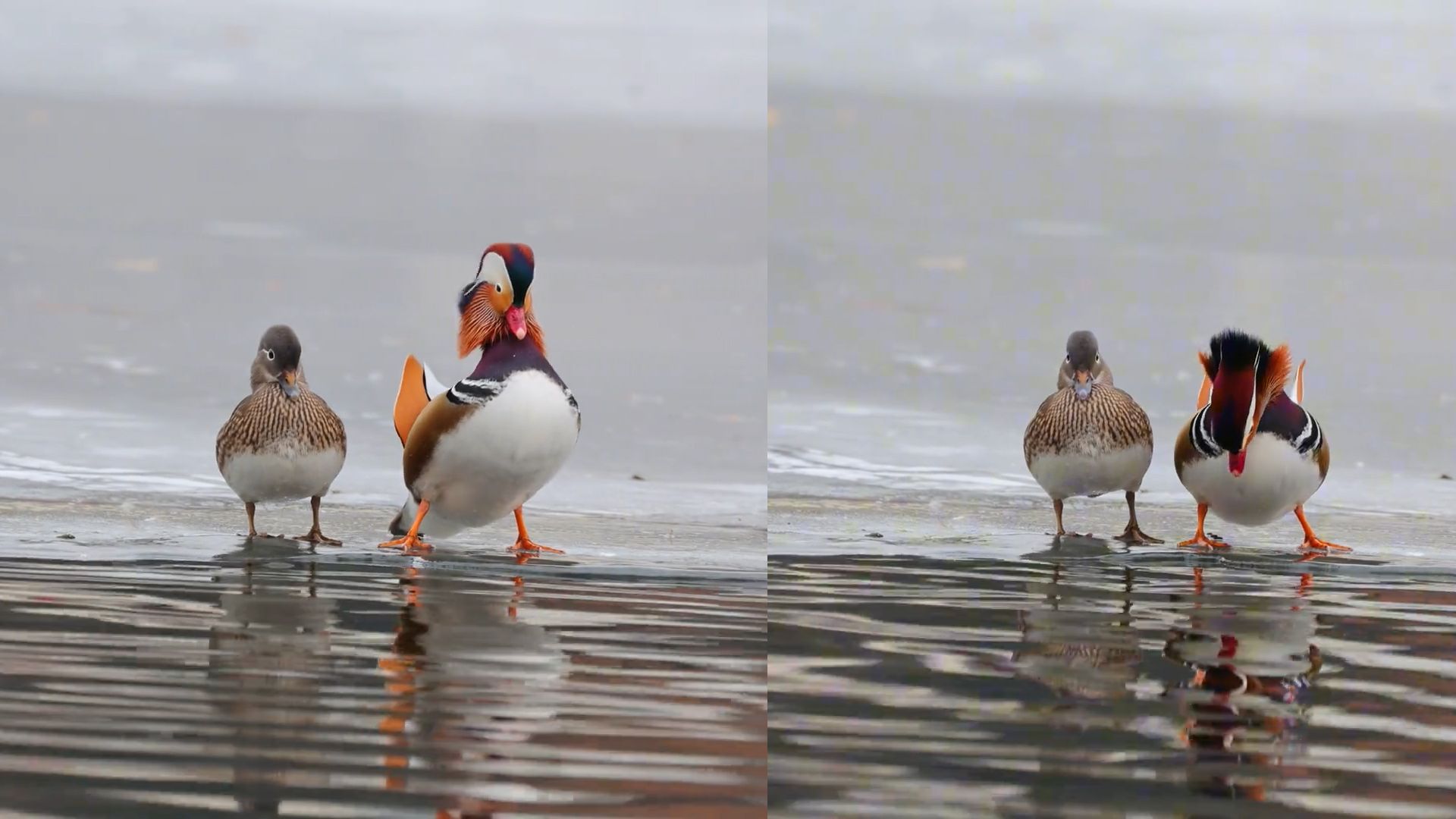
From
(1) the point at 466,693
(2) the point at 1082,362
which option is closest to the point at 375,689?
(1) the point at 466,693

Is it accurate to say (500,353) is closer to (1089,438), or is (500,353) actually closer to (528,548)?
(528,548)

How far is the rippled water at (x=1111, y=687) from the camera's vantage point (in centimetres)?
256

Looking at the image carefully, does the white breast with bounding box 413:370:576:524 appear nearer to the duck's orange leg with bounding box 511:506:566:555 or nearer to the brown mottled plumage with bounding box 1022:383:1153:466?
the duck's orange leg with bounding box 511:506:566:555

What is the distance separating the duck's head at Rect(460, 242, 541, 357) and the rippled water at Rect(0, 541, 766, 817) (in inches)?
23.0

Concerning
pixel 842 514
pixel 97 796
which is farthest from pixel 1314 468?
pixel 97 796

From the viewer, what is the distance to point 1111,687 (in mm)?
3076

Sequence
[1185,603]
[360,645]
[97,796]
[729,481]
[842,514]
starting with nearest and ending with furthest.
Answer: [97,796], [360,645], [1185,603], [842,514], [729,481]

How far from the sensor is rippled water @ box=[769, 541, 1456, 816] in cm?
256

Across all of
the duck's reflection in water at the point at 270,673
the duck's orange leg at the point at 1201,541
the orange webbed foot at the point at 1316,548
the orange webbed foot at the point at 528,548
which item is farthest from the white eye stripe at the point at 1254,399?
the duck's reflection in water at the point at 270,673

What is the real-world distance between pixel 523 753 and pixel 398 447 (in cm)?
337

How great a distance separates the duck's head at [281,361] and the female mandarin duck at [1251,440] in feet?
7.66

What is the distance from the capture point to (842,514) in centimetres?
498

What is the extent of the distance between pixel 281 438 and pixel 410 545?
0.43 metres

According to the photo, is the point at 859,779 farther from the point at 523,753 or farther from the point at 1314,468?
the point at 1314,468
